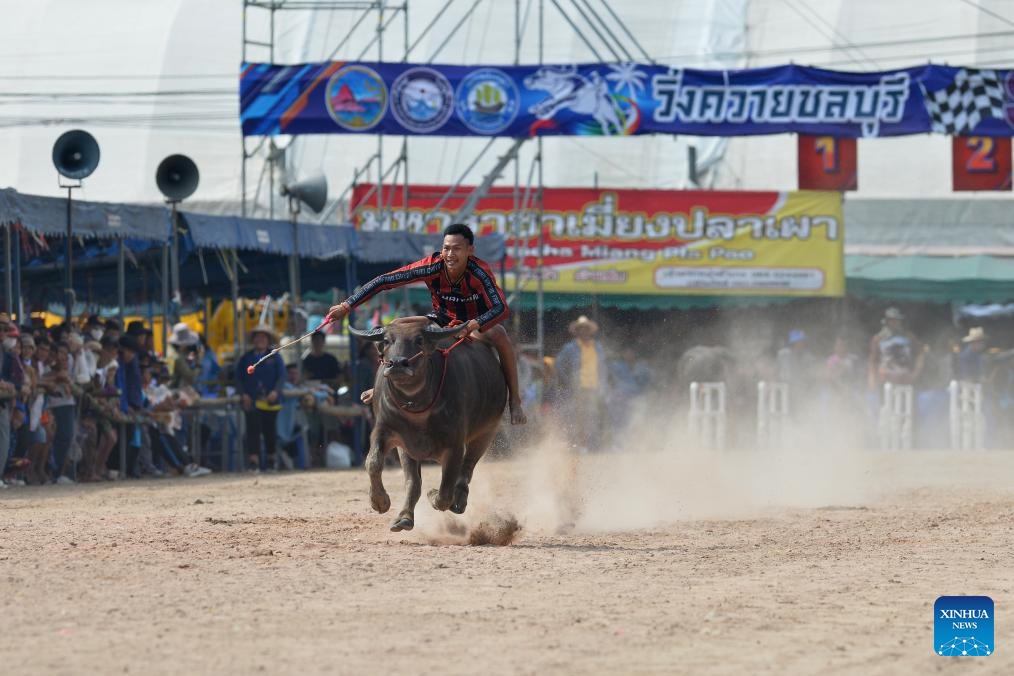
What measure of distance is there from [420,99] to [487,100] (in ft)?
3.21

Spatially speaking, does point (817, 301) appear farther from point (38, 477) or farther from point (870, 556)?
point (870, 556)

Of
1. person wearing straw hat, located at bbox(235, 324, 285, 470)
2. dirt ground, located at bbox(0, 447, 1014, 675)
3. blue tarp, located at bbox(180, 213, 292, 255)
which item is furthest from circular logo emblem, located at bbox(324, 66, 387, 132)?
dirt ground, located at bbox(0, 447, 1014, 675)

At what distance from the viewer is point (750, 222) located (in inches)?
1171

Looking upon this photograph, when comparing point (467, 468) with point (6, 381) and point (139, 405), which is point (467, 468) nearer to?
point (6, 381)

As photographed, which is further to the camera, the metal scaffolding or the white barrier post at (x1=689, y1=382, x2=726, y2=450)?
the white barrier post at (x1=689, y1=382, x2=726, y2=450)

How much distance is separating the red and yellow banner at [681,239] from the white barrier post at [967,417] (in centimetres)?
382

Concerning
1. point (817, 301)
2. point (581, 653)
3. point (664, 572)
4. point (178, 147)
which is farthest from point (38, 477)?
point (178, 147)

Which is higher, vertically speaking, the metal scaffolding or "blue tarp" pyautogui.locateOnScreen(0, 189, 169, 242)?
the metal scaffolding

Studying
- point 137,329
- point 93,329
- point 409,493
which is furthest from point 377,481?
point 137,329

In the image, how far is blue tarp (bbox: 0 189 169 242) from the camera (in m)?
17.1

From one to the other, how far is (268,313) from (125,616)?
21.7 metres

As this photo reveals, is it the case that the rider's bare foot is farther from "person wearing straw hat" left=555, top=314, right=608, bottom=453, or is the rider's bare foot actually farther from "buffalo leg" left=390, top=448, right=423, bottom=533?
"person wearing straw hat" left=555, top=314, right=608, bottom=453

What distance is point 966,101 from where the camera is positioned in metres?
24.6

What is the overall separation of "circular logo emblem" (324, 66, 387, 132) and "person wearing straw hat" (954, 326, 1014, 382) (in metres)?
10.8
